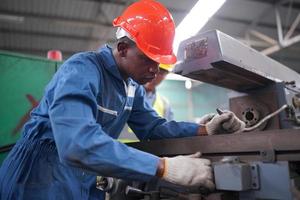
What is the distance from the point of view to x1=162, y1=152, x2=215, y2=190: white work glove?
3.12 ft

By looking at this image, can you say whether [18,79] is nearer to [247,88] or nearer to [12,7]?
[247,88]

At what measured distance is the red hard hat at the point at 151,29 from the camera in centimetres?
121

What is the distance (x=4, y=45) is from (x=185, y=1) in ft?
10.1

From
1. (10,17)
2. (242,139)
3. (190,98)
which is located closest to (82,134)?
(242,139)

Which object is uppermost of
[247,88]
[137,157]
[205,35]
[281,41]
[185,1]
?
[185,1]

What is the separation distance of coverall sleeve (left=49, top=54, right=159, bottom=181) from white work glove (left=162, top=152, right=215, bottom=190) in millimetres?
51

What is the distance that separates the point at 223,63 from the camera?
1119mm

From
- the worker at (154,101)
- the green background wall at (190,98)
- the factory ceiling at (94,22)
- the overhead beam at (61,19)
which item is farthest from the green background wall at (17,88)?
the green background wall at (190,98)

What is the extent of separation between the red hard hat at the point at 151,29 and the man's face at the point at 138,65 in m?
0.03

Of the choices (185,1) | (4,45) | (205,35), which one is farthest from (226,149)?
(4,45)

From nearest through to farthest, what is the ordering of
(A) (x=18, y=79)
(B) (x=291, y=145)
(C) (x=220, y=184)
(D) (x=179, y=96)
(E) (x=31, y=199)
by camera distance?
(B) (x=291, y=145) < (C) (x=220, y=184) < (E) (x=31, y=199) < (A) (x=18, y=79) < (D) (x=179, y=96)

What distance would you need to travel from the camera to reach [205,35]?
119 cm

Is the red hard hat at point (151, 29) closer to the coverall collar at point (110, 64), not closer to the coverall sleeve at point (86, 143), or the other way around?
the coverall collar at point (110, 64)

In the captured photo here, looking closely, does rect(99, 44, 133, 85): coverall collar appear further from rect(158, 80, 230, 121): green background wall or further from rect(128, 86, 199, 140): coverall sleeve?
rect(158, 80, 230, 121): green background wall
